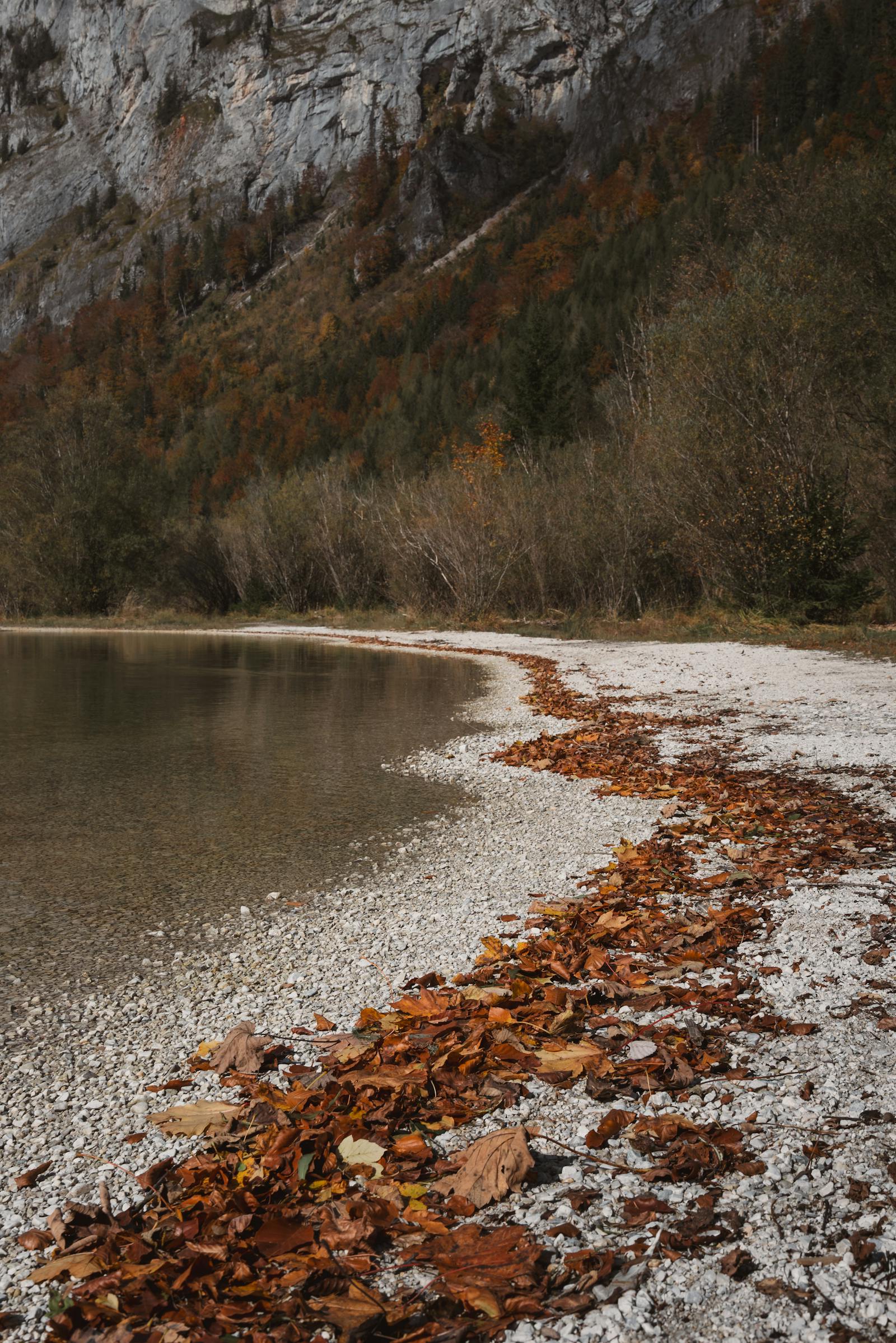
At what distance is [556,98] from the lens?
510ft

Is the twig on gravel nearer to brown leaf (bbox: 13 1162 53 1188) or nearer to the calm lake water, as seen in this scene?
brown leaf (bbox: 13 1162 53 1188)

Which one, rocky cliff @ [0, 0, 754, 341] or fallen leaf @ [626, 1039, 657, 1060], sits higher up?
rocky cliff @ [0, 0, 754, 341]

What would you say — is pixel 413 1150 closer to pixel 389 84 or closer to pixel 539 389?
pixel 539 389

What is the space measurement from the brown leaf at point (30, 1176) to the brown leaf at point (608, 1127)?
141cm

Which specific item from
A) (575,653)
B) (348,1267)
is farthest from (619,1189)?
(575,653)

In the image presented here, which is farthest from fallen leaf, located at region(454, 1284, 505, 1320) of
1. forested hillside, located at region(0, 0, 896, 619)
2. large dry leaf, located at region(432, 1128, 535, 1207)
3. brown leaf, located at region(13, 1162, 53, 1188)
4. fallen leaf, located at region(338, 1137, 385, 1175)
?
forested hillside, located at region(0, 0, 896, 619)

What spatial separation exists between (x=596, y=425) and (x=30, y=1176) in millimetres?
48702

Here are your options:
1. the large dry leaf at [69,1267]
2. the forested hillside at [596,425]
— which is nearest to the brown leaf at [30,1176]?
the large dry leaf at [69,1267]

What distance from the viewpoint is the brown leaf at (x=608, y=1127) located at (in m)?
2.35

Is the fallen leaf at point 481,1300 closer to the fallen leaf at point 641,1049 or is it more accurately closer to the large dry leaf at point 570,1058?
the large dry leaf at point 570,1058

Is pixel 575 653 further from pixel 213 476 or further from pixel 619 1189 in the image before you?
pixel 213 476

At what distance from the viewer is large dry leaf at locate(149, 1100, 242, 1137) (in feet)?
8.27

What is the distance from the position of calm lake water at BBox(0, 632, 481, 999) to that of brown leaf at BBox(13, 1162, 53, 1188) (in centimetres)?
144

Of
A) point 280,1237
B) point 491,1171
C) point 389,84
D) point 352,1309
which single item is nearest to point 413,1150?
point 491,1171
